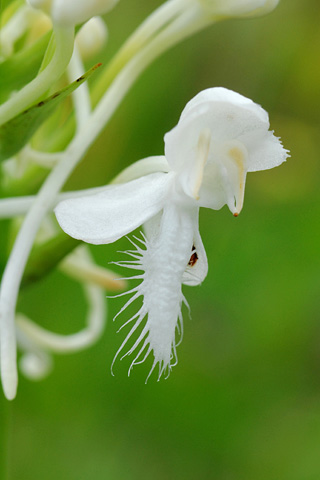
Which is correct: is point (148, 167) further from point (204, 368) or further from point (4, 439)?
point (204, 368)

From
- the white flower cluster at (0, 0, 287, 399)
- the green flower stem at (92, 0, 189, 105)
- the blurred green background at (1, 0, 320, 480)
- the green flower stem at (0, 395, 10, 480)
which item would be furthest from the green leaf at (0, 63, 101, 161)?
the blurred green background at (1, 0, 320, 480)

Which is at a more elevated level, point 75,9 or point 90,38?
point 90,38

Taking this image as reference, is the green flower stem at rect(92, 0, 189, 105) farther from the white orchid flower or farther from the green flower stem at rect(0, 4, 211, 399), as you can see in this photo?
the white orchid flower

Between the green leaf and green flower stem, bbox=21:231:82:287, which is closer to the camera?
the green leaf

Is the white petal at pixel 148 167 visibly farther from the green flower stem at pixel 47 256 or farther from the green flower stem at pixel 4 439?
the green flower stem at pixel 4 439

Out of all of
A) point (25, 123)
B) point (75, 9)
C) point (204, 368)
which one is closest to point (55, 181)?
point (25, 123)
